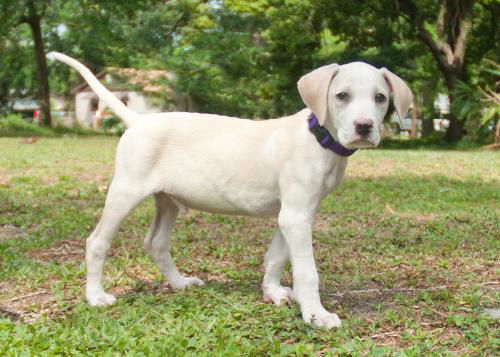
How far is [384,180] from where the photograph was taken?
10734mm

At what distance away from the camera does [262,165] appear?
411 cm

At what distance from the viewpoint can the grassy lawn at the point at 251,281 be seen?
3.51m

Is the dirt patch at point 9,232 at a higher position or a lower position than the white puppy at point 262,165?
lower

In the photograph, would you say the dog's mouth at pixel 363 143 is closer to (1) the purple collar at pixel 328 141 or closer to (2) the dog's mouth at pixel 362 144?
(2) the dog's mouth at pixel 362 144

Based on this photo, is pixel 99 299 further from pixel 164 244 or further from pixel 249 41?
pixel 249 41

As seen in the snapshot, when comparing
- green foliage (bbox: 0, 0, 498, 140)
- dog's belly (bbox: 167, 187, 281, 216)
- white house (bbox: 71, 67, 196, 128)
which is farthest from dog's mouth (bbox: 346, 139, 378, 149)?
white house (bbox: 71, 67, 196, 128)

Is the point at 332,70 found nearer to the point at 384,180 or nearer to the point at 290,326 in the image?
the point at 290,326

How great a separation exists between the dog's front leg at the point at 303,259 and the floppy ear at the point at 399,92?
2.68 feet

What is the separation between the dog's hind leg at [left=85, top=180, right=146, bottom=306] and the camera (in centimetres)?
420

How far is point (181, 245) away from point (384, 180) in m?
5.50

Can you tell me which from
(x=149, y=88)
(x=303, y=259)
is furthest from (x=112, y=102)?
(x=149, y=88)

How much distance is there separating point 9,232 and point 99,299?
2618mm

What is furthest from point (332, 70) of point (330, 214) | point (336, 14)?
point (336, 14)

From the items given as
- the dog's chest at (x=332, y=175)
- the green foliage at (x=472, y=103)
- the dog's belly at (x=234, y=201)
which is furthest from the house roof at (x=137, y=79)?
the dog's chest at (x=332, y=175)
